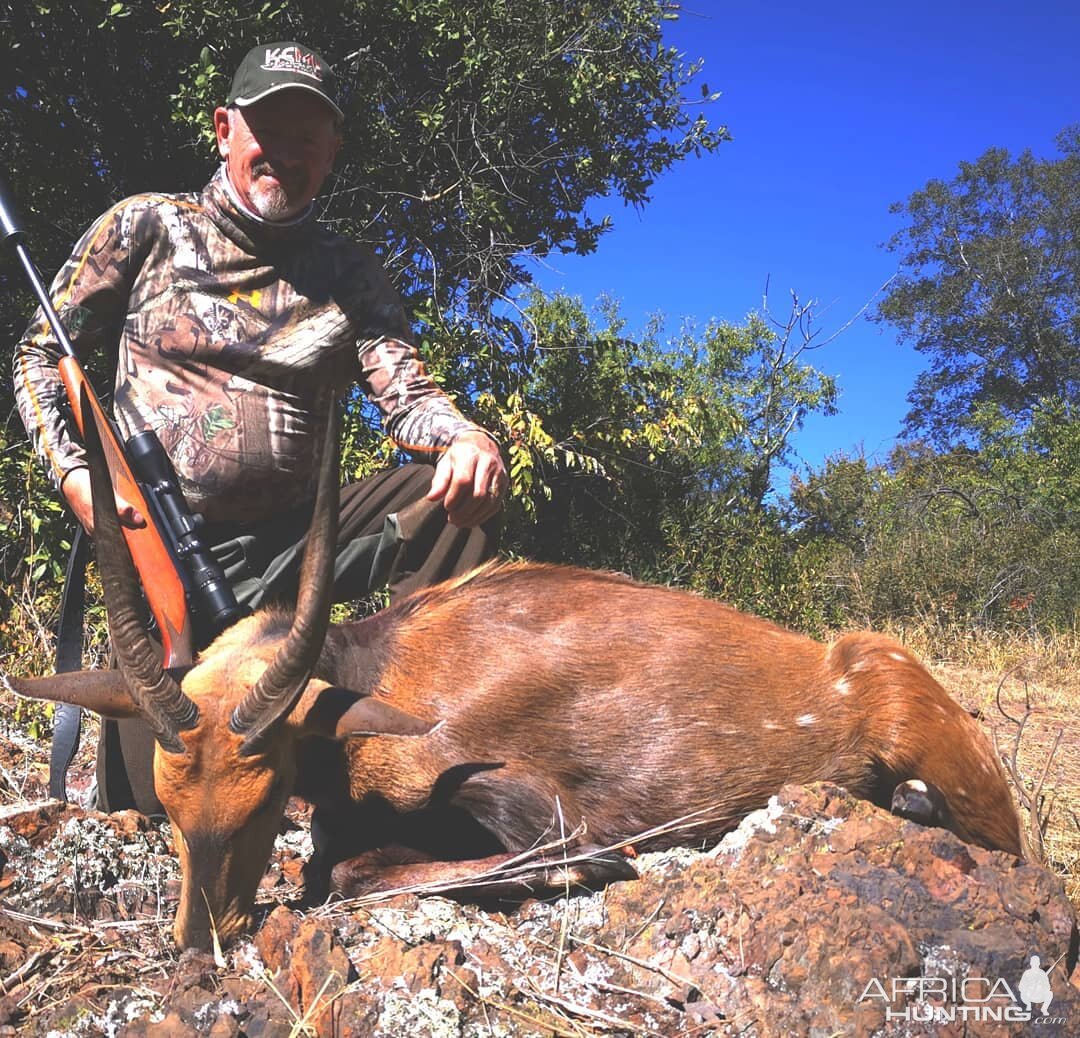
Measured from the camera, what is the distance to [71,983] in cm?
237

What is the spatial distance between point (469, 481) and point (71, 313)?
1743mm

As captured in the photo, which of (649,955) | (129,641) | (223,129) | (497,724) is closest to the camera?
(649,955)

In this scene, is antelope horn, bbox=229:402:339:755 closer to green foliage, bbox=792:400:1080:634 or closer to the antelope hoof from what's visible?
the antelope hoof

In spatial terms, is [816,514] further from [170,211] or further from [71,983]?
[71,983]

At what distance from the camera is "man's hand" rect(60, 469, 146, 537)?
3.16m

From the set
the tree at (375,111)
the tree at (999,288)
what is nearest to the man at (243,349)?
the tree at (375,111)

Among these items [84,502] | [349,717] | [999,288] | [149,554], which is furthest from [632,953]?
[999,288]

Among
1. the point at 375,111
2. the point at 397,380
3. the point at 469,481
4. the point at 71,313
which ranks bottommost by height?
the point at 469,481

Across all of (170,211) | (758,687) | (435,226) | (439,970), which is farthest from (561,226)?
(439,970)

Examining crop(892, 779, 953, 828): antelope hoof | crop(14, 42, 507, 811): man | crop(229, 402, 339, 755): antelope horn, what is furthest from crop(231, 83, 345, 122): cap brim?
crop(892, 779, 953, 828): antelope hoof

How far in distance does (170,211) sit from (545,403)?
5.75m

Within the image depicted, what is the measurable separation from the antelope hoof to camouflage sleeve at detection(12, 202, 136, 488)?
3182 mm

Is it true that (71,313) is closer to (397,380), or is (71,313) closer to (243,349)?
(243,349)

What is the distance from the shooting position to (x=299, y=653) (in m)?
2.50
